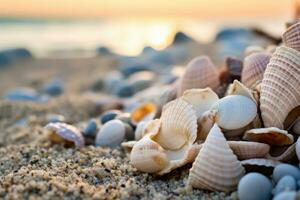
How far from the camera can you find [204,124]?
2152 mm

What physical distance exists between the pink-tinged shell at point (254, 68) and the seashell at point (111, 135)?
2.32 ft

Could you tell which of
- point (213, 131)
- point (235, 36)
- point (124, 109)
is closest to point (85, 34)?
point (235, 36)

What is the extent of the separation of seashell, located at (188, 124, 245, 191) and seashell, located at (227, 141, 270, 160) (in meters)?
0.10

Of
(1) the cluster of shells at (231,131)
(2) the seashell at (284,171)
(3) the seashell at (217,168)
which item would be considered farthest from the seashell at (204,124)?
(2) the seashell at (284,171)

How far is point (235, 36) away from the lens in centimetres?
922

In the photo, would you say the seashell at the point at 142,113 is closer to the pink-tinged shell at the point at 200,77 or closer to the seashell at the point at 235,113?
the pink-tinged shell at the point at 200,77

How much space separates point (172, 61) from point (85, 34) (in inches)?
288

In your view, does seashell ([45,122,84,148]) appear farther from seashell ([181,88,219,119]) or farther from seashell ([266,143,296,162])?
seashell ([266,143,296,162])

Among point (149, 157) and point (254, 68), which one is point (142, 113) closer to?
point (254, 68)

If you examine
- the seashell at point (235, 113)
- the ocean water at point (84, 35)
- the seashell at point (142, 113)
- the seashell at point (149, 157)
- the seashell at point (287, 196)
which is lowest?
the ocean water at point (84, 35)

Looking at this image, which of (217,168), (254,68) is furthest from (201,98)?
(217,168)

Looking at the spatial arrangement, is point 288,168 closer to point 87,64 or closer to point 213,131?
point 213,131

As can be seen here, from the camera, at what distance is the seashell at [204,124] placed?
212 cm

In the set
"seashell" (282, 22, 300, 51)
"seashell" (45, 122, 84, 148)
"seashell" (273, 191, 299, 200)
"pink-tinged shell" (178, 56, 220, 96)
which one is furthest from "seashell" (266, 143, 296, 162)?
"seashell" (45, 122, 84, 148)
